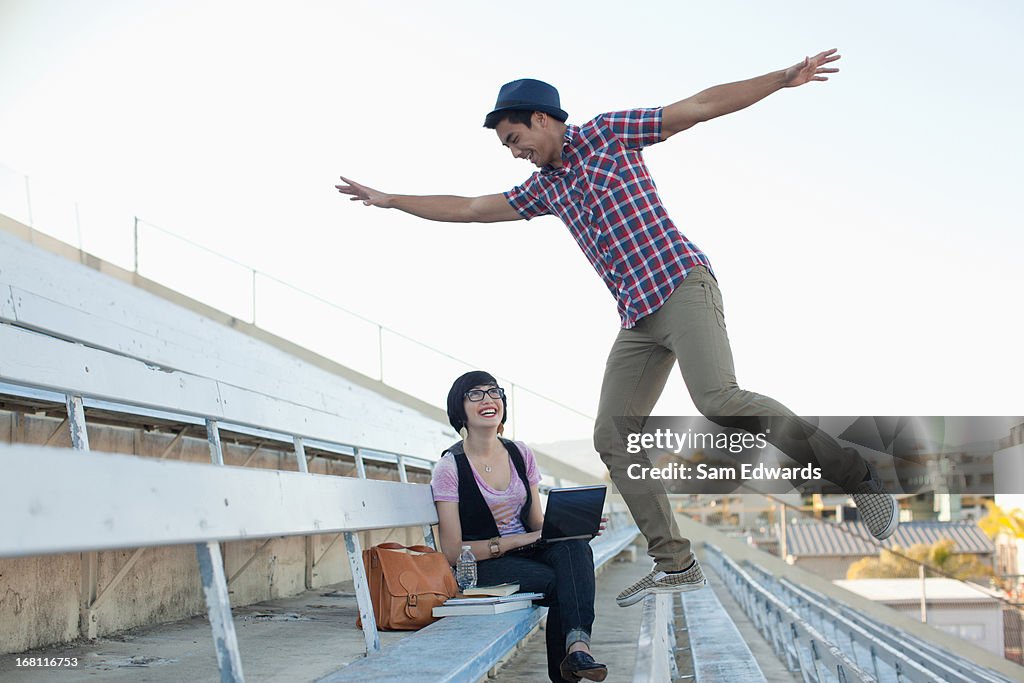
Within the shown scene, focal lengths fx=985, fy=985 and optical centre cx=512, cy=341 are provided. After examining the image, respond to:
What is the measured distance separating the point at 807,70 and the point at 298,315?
10.0 metres

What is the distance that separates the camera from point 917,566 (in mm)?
44094

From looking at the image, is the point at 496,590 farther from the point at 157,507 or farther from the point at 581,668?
the point at 157,507

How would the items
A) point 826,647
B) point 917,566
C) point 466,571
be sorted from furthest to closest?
1. point 917,566
2. point 826,647
3. point 466,571

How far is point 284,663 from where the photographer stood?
251 centimetres

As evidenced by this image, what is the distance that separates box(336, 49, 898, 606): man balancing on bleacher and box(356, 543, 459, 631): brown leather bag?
0.63 m

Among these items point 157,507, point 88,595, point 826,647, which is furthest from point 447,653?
point 826,647

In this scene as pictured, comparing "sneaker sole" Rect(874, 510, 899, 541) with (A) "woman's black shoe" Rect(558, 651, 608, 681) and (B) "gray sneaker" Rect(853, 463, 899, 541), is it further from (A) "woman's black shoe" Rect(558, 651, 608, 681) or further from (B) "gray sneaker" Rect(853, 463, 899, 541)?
(A) "woman's black shoe" Rect(558, 651, 608, 681)

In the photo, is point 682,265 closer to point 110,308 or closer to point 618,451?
point 618,451

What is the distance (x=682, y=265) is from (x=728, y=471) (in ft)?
27.2

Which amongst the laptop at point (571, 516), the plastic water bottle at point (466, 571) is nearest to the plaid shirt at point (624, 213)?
the laptop at point (571, 516)

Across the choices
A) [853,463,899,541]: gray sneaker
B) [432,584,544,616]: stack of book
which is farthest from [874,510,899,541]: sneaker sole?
[432,584,544,616]: stack of book

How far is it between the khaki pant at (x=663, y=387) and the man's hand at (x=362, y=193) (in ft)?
3.33

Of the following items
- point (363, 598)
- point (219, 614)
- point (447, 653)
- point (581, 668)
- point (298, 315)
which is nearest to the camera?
point (219, 614)

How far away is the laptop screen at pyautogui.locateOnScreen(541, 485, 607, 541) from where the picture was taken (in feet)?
9.80
